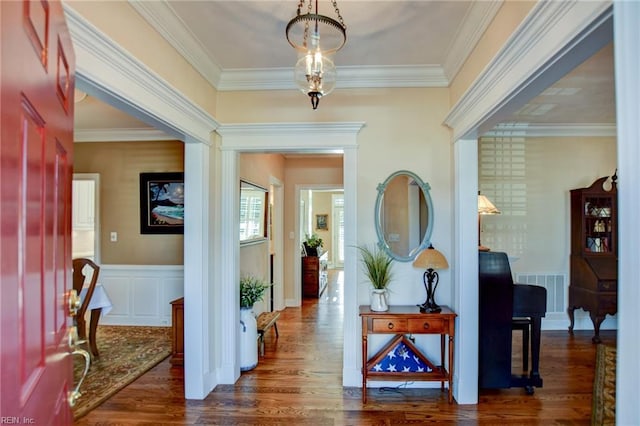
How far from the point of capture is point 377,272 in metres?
2.86

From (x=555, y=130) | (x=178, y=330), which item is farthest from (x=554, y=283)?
(x=178, y=330)

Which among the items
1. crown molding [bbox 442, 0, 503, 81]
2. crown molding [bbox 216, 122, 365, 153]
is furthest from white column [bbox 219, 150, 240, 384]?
crown molding [bbox 442, 0, 503, 81]

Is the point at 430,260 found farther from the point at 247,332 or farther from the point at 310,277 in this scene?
the point at 310,277

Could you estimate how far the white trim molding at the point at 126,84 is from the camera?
1516mm

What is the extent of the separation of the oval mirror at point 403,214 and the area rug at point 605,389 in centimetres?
155

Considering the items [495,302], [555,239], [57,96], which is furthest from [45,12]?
[555,239]

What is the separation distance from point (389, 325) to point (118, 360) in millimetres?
2908

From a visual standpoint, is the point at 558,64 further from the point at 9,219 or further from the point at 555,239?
the point at 555,239

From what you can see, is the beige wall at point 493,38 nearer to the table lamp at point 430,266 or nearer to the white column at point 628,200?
the white column at point 628,200

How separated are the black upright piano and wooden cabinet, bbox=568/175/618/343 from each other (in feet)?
6.42

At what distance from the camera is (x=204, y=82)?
2.86 m

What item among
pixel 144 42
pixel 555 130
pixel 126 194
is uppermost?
pixel 555 130

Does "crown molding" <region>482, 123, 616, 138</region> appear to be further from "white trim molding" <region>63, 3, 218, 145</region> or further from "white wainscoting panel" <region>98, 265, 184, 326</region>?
"white wainscoting panel" <region>98, 265, 184, 326</region>

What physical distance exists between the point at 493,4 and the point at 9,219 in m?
2.36
